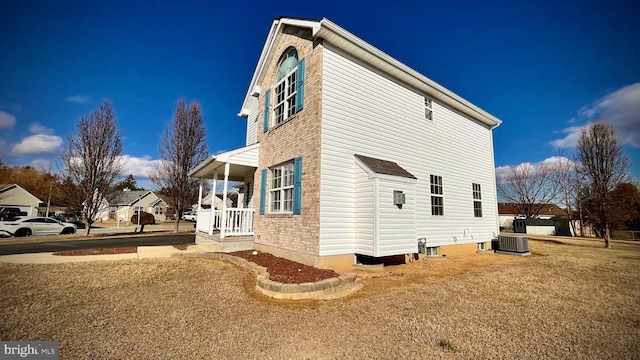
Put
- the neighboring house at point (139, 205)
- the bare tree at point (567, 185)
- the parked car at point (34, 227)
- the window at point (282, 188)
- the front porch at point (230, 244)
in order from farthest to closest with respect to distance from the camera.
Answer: the neighboring house at point (139, 205), the bare tree at point (567, 185), the parked car at point (34, 227), the front porch at point (230, 244), the window at point (282, 188)

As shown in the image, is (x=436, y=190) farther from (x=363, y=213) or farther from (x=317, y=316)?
(x=317, y=316)

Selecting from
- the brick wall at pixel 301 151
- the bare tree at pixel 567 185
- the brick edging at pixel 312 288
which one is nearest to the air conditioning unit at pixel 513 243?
the brick edging at pixel 312 288

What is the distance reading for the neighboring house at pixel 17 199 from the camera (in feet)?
116

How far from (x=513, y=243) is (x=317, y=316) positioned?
1132 cm

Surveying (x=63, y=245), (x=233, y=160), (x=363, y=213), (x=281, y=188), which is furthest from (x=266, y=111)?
(x=63, y=245)

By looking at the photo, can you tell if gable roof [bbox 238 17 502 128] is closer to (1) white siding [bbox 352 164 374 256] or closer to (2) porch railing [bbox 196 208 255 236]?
(1) white siding [bbox 352 164 374 256]

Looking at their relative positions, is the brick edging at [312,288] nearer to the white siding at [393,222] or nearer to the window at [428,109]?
the white siding at [393,222]

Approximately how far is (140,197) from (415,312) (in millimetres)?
53986

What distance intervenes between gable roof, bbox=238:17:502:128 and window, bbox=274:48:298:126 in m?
1.01

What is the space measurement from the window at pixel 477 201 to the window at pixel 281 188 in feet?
29.1

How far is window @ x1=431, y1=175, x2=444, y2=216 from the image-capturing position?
33.9 feet

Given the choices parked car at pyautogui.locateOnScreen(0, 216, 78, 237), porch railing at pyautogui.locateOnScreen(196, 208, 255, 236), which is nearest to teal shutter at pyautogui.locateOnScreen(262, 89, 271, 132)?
porch railing at pyautogui.locateOnScreen(196, 208, 255, 236)

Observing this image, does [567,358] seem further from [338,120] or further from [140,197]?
[140,197]

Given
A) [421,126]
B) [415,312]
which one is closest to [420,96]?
[421,126]
